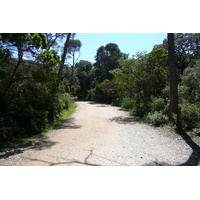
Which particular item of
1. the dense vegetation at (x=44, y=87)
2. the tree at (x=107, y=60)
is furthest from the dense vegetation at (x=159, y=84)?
the tree at (x=107, y=60)

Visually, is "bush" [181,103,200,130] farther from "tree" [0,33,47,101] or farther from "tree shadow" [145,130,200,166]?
A: "tree" [0,33,47,101]

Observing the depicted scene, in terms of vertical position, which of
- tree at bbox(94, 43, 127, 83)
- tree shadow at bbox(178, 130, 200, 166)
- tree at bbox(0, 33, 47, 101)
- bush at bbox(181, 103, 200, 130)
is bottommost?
tree shadow at bbox(178, 130, 200, 166)

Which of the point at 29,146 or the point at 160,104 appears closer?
the point at 29,146

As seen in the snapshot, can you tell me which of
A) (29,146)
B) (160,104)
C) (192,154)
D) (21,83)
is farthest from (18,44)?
(160,104)

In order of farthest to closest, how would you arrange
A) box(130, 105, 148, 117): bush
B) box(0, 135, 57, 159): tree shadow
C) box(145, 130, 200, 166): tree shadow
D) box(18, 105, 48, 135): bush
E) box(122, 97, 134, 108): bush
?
box(122, 97, 134, 108): bush
box(130, 105, 148, 117): bush
box(18, 105, 48, 135): bush
box(0, 135, 57, 159): tree shadow
box(145, 130, 200, 166): tree shadow

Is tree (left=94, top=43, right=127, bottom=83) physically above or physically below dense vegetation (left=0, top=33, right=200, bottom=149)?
above

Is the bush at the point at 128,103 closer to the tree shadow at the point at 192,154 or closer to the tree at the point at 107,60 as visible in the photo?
the tree shadow at the point at 192,154

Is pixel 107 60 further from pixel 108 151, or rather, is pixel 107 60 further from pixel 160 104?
pixel 108 151

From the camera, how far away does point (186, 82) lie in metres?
11.4

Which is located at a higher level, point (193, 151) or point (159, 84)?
point (159, 84)

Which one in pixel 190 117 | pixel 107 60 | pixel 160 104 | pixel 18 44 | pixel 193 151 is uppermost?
pixel 107 60

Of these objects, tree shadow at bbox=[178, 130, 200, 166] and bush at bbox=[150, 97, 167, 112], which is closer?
tree shadow at bbox=[178, 130, 200, 166]

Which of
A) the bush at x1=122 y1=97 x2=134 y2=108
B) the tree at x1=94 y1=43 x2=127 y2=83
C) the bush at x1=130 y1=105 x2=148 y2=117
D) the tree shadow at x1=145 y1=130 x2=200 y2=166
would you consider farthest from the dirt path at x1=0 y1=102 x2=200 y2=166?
the tree at x1=94 y1=43 x2=127 y2=83

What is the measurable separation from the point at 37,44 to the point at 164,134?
6.38 metres
